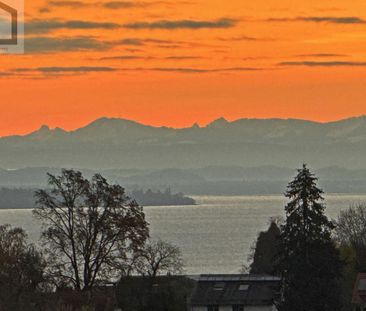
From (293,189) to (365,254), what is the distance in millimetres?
33418

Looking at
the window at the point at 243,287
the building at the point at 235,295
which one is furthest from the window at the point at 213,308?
the window at the point at 243,287

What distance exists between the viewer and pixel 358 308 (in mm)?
73500

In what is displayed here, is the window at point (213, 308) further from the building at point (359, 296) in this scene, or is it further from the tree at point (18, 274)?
the tree at point (18, 274)

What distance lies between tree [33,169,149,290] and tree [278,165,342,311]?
6370 mm

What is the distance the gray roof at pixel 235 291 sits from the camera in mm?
69188

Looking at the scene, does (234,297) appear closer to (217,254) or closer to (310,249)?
(310,249)

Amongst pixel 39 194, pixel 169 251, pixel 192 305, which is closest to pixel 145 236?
pixel 39 194

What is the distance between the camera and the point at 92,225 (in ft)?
190

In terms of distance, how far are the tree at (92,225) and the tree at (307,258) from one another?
637 cm

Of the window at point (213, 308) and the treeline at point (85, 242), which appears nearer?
the treeline at point (85, 242)

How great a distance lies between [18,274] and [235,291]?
1738 centimetres

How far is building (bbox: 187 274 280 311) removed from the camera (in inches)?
2721

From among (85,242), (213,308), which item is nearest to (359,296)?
(213,308)

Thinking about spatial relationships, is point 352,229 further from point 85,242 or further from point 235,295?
point 85,242
